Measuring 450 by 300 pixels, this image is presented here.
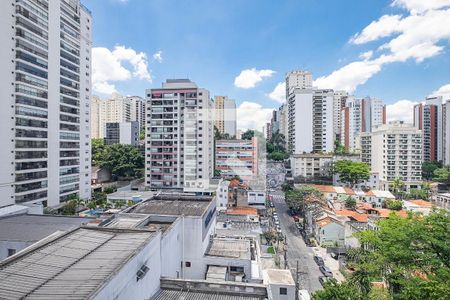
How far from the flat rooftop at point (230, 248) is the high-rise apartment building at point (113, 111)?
213ft

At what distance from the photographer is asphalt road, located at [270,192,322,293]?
20.8m

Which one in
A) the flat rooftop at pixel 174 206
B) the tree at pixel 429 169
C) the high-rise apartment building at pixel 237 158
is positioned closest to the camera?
the flat rooftop at pixel 174 206

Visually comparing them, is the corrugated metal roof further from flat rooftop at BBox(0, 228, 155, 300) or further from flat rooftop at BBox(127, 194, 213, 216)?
flat rooftop at BBox(127, 194, 213, 216)

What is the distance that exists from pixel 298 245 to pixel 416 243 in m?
17.0

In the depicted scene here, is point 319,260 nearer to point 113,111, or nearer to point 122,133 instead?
point 122,133

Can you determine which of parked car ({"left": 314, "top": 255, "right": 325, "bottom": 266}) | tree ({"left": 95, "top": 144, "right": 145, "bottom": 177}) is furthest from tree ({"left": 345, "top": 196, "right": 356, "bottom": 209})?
tree ({"left": 95, "top": 144, "right": 145, "bottom": 177})

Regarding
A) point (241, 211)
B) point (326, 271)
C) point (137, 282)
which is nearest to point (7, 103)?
point (137, 282)

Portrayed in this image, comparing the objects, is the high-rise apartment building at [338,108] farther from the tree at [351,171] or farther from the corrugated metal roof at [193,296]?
the corrugated metal roof at [193,296]

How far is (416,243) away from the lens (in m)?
12.2

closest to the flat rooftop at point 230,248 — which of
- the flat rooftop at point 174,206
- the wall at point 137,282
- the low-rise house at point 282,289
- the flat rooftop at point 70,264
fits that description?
the low-rise house at point 282,289

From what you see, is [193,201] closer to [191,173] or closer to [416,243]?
[416,243]

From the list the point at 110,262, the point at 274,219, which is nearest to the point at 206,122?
the point at 274,219

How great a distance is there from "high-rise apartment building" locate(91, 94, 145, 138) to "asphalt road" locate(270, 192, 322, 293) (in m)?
55.3

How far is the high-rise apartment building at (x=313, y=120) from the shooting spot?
195ft
